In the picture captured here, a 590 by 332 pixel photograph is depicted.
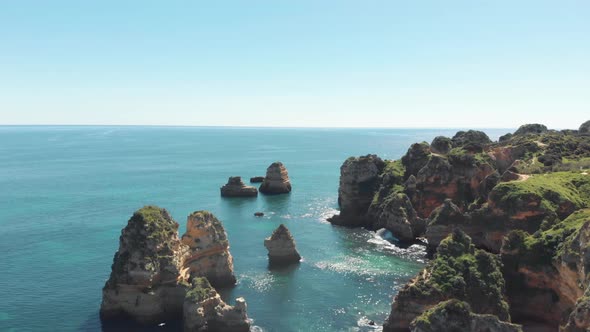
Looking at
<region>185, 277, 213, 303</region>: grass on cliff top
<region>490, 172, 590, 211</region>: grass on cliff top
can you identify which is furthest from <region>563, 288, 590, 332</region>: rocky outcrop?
<region>185, 277, 213, 303</region>: grass on cliff top

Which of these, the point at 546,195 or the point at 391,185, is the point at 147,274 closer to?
the point at 546,195

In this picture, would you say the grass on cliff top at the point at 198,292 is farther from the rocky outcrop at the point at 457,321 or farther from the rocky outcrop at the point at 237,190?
the rocky outcrop at the point at 237,190

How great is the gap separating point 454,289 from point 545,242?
13674mm

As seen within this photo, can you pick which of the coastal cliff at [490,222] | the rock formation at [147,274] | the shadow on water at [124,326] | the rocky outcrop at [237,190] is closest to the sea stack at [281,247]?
the rock formation at [147,274]

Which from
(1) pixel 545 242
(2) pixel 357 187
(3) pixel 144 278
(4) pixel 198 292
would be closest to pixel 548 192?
(1) pixel 545 242

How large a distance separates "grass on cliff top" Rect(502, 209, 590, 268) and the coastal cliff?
0.11 metres

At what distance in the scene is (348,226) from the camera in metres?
101

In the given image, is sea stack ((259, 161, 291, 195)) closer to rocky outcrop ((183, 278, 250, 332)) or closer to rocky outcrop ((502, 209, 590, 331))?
rocky outcrop ((502, 209, 590, 331))

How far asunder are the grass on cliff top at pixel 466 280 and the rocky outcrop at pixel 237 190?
87.2 meters

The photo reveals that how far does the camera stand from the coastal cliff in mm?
47656

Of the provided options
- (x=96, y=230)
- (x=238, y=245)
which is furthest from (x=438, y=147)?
(x=96, y=230)

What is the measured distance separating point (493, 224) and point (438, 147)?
48.0 metres

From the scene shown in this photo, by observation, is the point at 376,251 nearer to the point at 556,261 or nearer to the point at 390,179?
the point at 390,179

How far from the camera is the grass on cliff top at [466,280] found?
156 ft
